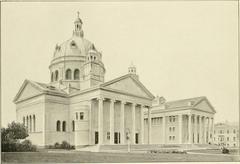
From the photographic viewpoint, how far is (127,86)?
23812 millimetres

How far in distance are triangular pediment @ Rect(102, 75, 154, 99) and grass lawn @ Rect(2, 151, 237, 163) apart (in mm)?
6375

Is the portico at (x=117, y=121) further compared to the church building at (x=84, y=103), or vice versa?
the portico at (x=117, y=121)

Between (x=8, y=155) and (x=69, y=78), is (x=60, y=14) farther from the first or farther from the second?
(x=69, y=78)

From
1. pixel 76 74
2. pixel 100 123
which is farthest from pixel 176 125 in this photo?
pixel 100 123

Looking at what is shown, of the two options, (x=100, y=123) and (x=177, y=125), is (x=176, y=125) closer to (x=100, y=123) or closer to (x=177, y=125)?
(x=177, y=125)

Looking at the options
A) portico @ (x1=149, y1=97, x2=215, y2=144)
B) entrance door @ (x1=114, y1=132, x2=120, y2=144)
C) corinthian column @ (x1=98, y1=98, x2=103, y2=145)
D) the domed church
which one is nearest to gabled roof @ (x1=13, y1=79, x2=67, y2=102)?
the domed church

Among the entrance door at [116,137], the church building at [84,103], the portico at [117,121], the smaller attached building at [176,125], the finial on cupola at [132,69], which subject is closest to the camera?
the finial on cupola at [132,69]

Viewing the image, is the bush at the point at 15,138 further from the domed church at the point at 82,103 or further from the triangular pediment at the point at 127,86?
the triangular pediment at the point at 127,86

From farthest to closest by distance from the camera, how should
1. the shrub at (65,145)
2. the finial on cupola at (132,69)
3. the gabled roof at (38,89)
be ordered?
the shrub at (65,145)
the finial on cupola at (132,69)
the gabled roof at (38,89)

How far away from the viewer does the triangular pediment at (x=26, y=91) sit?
1635cm

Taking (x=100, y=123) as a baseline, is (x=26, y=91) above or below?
above

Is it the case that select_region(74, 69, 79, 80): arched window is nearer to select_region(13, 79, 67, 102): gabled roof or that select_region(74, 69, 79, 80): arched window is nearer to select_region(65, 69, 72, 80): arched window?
select_region(65, 69, 72, 80): arched window

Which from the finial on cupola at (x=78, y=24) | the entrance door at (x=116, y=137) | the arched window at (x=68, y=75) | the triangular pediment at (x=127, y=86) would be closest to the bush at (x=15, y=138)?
the finial on cupola at (x=78, y=24)

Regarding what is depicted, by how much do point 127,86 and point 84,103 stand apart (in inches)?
133
